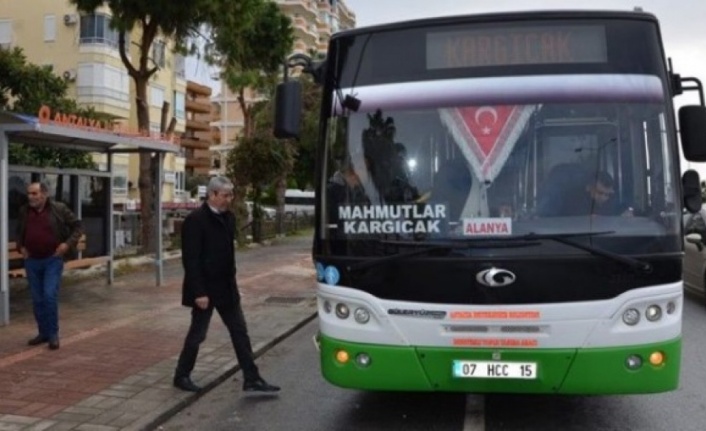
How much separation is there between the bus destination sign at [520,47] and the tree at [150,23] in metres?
13.0

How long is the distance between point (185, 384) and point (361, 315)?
6.97ft

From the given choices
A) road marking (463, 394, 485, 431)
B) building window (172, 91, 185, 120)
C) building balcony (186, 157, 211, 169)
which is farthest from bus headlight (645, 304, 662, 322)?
building balcony (186, 157, 211, 169)

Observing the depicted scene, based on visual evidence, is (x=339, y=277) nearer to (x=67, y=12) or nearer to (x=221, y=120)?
(x=67, y=12)

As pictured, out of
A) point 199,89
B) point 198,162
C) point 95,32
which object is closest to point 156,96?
point 95,32

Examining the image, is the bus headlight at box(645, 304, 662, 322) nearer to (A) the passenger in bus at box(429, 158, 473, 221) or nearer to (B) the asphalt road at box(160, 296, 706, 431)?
(B) the asphalt road at box(160, 296, 706, 431)

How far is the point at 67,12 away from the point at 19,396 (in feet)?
146

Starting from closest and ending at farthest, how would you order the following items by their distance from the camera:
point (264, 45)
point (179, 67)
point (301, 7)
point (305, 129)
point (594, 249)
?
point (594, 249)
point (264, 45)
point (305, 129)
point (179, 67)
point (301, 7)

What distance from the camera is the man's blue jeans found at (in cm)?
797

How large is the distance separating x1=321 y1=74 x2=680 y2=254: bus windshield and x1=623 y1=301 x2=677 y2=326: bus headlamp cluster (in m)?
0.36

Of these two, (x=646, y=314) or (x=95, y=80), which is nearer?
(x=646, y=314)

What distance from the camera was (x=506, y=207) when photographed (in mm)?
4965

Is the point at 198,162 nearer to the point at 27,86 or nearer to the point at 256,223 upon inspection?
the point at 256,223

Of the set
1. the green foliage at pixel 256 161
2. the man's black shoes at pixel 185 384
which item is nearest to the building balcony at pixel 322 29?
the green foliage at pixel 256 161

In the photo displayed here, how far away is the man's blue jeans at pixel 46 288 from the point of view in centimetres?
797
